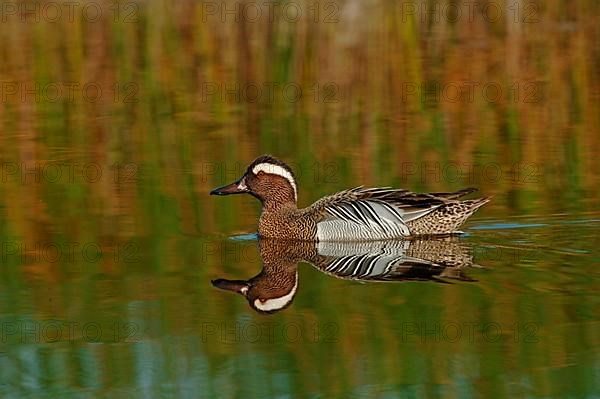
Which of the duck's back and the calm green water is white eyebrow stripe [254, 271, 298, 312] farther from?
the duck's back

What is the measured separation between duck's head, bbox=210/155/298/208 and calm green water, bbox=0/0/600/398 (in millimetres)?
330

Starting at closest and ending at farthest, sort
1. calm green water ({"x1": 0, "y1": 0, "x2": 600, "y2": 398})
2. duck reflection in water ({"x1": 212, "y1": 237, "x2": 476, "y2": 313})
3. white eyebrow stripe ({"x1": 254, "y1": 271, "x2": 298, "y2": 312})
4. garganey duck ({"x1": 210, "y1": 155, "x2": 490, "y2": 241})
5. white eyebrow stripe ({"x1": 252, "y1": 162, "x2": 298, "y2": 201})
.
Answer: calm green water ({"x1": 0, "y1": 0, "x2": 600, "y2": 398}), white eyebrow stripe ({"x1": 254, "y1": 271, "x2": 298, "y2": 312}), duck reflection in water ({"x1": 212, "y1": 237, "x2": 476, "y2": 313}), garganey duck ({"x1": 210, "y1": 155, "x2": 490, "y2": 241}), white eyebrow stripe ({"x1": 252, "y1": 162, "x2": 298, "y2": 201})

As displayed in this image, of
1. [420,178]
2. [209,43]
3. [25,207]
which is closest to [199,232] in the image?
[25,207]

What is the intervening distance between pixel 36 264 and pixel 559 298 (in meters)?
3.35

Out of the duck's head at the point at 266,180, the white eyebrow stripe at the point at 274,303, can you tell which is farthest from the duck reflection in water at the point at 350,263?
the duck's head at the point at 266,180

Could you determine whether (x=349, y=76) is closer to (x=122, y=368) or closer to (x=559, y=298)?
(x=559, y=298)

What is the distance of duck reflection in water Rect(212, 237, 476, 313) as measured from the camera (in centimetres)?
902

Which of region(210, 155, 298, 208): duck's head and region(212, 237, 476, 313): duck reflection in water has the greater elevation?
region(210, 155, 298, 208): duck's head

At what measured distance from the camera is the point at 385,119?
49.2 feet

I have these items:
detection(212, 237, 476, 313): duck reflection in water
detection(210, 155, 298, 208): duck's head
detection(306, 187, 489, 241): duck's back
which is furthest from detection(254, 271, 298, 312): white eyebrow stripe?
detection(210, 155, 298, 208): duck's head

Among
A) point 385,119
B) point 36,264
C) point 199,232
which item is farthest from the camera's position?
point 385,119

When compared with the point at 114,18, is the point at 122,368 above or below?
below

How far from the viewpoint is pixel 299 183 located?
12.5 m

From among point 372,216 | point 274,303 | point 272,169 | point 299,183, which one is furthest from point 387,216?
point 274,303
